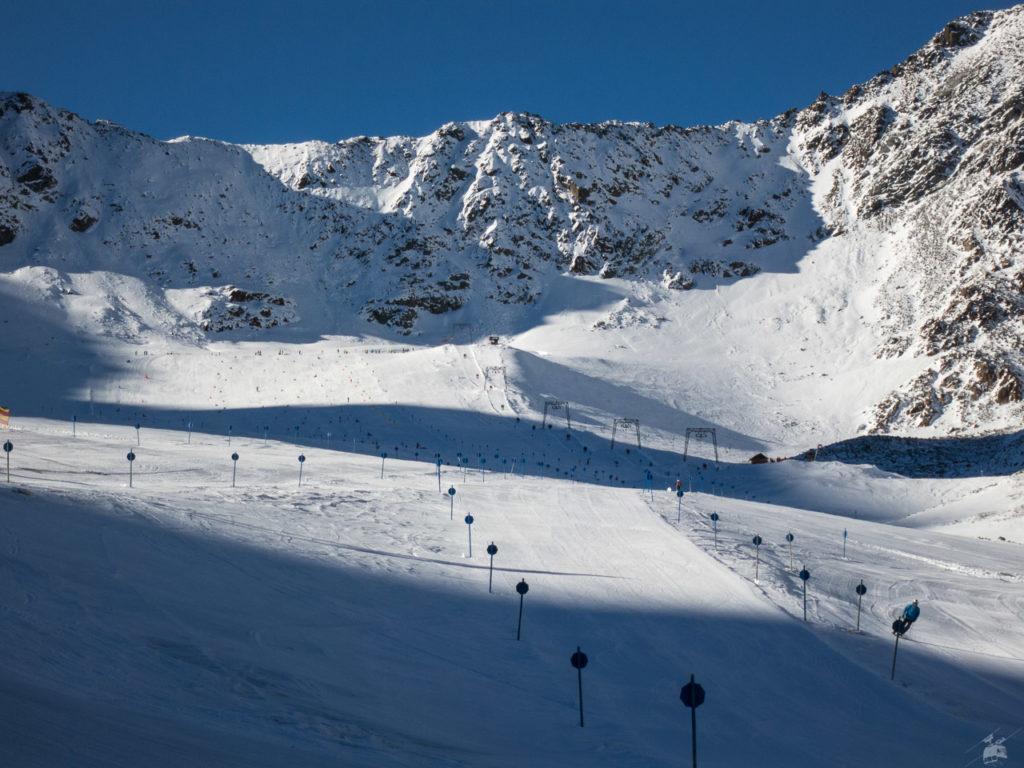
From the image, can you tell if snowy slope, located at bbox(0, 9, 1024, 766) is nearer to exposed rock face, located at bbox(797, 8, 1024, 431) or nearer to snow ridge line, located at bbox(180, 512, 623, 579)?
snow ridge line, located at bbox(180, 512, 623, 579)

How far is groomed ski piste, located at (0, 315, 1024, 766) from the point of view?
8.01 m

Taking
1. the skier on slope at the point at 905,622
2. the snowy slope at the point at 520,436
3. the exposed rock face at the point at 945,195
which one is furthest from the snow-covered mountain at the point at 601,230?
the skier on slope at the point at 905,622

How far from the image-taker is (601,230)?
108m

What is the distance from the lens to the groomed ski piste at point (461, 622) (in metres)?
8.01

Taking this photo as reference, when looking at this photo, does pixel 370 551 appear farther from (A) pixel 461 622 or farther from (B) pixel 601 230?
(B) pixel 601 230

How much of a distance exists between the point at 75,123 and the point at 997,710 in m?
131

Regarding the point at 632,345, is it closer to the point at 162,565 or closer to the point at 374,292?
the point at 374,292

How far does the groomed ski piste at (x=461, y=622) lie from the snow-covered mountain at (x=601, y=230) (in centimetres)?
4596

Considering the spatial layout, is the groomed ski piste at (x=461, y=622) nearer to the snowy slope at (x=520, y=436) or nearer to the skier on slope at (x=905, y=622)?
the snowy slope at (x=520, y=436)

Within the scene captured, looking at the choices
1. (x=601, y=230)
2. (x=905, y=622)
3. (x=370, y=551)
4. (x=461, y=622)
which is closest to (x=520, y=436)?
(x=370, y=551)

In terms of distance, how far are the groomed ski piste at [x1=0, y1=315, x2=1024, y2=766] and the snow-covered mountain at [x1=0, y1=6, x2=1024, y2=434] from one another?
4596 centimetres

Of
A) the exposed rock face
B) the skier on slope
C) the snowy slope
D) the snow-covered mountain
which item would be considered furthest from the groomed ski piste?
the snow-covered mountain

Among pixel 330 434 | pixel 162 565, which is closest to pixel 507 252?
pixel 330 434

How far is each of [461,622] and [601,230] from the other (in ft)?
326
